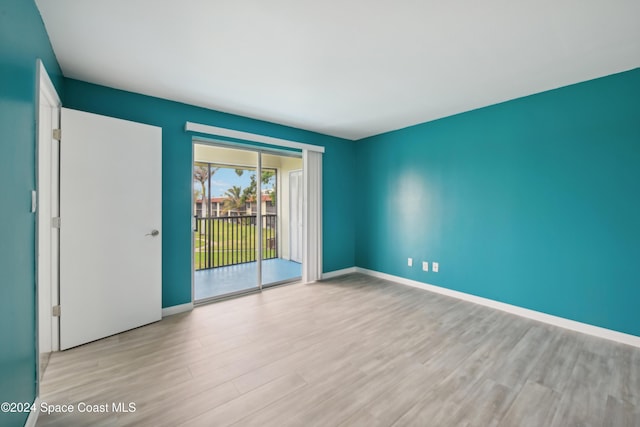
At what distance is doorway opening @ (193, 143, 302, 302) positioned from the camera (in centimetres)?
469

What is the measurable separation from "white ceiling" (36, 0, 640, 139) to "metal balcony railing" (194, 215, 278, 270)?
2.73 metres

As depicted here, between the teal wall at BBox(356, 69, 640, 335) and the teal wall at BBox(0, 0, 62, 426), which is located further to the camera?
the teal wall at BBox(356, 69, 640, 335)

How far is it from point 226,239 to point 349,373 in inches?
165

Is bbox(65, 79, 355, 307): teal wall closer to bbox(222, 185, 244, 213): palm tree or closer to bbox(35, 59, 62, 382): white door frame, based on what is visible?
bbox(35, 59, 62, 382): white door frame

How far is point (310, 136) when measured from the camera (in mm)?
4477

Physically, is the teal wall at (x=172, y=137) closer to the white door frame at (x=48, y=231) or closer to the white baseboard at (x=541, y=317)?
the white door frame at (x=48, y=231)

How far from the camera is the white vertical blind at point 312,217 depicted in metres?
4.40

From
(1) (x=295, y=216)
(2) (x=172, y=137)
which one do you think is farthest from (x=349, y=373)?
(1) (x=295, y=216)

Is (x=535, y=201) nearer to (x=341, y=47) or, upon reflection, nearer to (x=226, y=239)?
(x=341, y=47)

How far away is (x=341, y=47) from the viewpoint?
2096mm

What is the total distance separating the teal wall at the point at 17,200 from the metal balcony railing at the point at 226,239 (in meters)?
3.44

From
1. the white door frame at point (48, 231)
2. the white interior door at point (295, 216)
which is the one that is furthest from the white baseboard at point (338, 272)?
the white door frame at point (48, 231)

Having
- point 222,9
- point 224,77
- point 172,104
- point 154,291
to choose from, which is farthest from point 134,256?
point 222,9

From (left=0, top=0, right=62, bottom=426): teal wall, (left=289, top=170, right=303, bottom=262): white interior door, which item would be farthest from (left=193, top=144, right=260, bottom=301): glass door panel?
(left=0, top=0, right=62, bottom=426): teal wall
